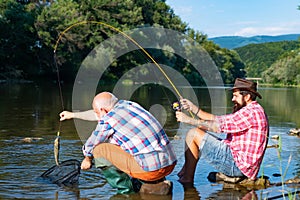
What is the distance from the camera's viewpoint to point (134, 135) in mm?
4965

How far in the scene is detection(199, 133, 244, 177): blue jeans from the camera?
18.9 ft

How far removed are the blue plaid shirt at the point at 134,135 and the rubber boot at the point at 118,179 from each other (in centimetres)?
28

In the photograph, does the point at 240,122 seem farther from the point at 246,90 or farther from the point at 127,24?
the point at 127,24

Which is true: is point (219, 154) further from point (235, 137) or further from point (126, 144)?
point (126, 144)

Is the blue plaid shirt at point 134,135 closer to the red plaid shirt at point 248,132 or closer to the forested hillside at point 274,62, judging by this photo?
the red plaid shirt at point 248,132

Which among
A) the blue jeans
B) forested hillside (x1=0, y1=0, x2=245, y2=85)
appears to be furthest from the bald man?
forested hillside (x1=0, y1=0, x2=245, y2=85)

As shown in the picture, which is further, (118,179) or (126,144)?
(118,179)

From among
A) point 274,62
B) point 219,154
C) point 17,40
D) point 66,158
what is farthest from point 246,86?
point 274,62

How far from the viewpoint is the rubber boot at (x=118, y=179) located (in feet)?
17.0

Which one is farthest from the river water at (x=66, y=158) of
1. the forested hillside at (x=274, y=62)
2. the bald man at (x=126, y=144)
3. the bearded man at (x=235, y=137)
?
the forested hillside at (x=274, y=62)

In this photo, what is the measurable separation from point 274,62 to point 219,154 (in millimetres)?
126879

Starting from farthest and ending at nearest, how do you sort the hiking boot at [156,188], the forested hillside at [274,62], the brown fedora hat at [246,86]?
the forested hillside at [274,62], the brown fedora hat at [246,86], the hiking boot at [156,188]

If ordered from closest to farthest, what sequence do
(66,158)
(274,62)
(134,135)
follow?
(134,135), (66,158), (274,62)

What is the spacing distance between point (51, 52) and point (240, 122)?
36709 millimetres
